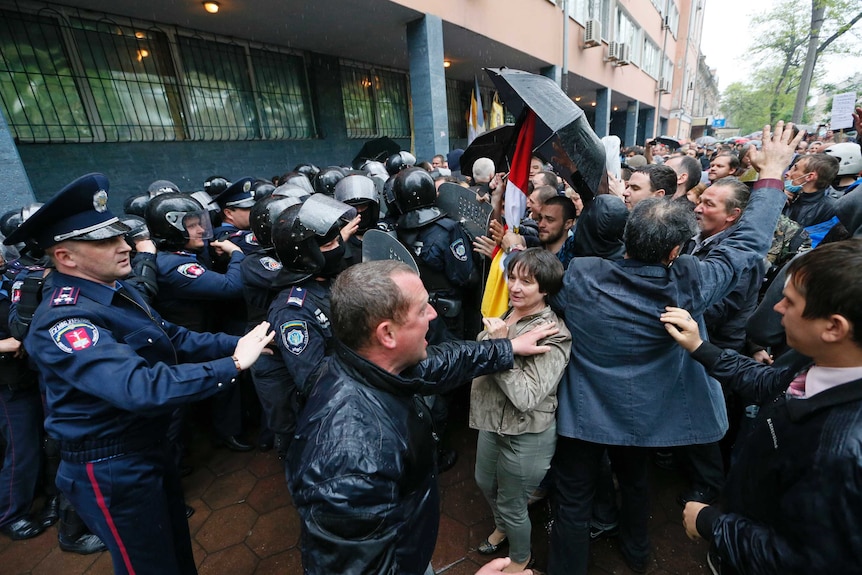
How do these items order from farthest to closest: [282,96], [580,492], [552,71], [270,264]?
[552,71] → [282,96] → [270,264] → [580,492]

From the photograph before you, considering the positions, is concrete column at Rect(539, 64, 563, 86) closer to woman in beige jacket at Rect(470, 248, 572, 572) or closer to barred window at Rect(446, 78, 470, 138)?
barred window at Rect(446, 78, 470, 138)

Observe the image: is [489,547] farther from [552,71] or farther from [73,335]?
[552,71]

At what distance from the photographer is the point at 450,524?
8.62 ft

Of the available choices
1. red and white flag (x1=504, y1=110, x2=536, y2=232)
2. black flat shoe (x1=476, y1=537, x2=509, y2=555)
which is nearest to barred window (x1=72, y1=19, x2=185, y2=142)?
red and white flag (x1=504, y1=110, x2=536, y2=232)

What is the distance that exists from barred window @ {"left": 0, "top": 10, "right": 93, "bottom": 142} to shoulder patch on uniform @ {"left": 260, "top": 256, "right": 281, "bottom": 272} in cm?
610

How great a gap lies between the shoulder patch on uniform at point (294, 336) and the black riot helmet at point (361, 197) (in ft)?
4.53

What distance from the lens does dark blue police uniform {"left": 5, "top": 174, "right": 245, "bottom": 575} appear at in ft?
5.15

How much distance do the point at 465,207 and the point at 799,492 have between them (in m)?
2.74

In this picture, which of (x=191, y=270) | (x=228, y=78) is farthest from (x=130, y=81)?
(x=191, y=270)

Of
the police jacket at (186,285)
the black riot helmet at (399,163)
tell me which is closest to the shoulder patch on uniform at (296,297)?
the police jacket at (186,285)

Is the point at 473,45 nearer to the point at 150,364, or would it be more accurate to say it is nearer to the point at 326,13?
the point at 326,13

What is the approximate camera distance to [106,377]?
61.1 inches

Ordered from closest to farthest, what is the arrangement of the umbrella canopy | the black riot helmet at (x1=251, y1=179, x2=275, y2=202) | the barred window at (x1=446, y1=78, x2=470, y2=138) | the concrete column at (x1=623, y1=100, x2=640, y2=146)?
1. the black riot helmet at (x1=251, y1=179, x2=275, y2=202)
2. the umbrella canopy
3. the barred window at (x1=446, y1=78, x2=470, y2=138)
4. the concrete column at (x1=623, y1=100, x2=640, y2=146)

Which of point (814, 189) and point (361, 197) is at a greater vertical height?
point (361, 197)
